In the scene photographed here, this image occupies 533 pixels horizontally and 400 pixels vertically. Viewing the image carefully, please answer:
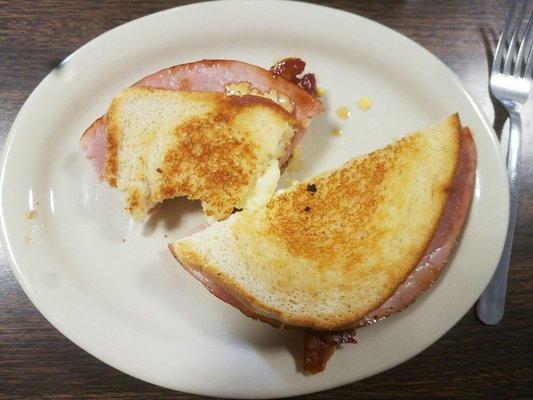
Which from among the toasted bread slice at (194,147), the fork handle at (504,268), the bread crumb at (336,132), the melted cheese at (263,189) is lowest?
the fork handle at (504,268)

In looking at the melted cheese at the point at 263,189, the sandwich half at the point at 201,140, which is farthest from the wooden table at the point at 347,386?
the melted cheese at the point at 263,189

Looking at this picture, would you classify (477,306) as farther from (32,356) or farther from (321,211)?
(32,356)

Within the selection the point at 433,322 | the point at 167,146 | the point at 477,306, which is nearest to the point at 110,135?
the point at 167,146

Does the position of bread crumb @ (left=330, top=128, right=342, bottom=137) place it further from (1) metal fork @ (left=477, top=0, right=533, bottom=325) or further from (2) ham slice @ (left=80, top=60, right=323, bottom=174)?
(1) metal fork @ (left=477, top=0, right=533, bottom=325)

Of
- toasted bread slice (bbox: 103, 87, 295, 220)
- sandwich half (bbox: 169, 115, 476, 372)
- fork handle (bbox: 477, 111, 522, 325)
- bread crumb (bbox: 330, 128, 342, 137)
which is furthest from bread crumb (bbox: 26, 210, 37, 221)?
fork handle (bbox: 477, 111, 522, 325)

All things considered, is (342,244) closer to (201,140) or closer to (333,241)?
(333,241)

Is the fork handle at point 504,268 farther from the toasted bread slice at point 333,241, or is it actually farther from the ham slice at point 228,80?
the ham slice at point 228,80
